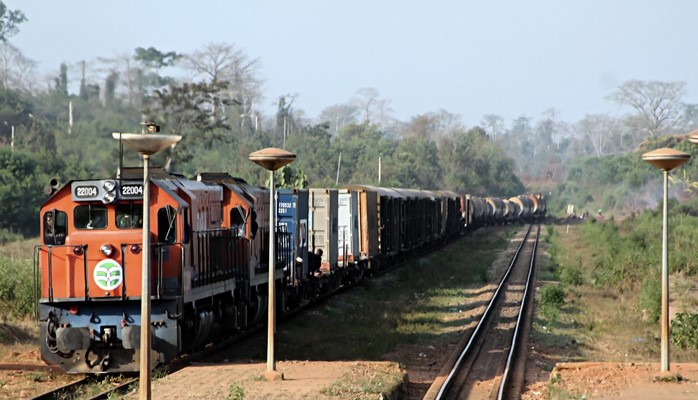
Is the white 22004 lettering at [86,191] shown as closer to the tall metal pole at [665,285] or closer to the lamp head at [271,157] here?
the lamp head at [271,157]

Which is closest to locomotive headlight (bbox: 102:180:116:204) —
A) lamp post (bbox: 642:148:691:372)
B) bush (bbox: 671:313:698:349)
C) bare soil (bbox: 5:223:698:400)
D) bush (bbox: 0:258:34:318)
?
bare soil (bbox: 5:223:698:400)

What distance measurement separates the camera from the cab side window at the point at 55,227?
50.1ft

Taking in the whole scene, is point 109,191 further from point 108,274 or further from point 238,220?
point 238,220

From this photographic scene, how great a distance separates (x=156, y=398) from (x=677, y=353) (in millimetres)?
11802

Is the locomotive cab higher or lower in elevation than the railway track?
higher

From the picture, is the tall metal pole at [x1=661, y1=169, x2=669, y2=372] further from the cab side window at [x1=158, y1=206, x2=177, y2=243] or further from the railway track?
the cab side window at [x1=158, y1=206, x2=177, y2=243]

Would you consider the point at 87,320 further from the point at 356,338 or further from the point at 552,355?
the point at 552,355

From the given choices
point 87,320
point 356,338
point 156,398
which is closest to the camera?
point 156,398

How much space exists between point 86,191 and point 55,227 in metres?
0.82

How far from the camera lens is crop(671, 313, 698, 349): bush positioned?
67.4ft

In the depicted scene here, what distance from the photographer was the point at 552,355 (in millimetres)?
19891

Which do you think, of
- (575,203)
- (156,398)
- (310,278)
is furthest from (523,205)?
(156,398)

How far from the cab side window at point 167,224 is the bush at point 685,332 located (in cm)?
1150

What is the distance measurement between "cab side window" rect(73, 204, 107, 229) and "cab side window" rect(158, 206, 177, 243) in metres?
0.87
